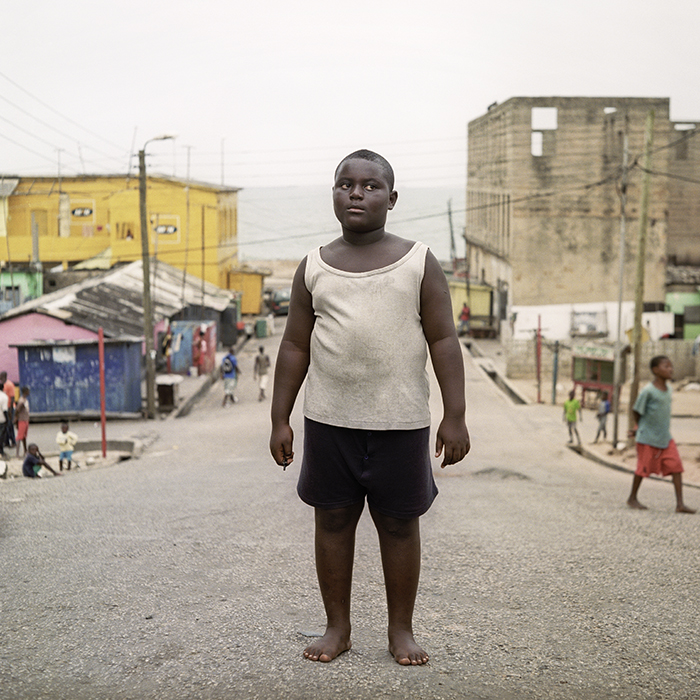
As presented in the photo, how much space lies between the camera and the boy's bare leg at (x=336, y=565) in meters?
3.62

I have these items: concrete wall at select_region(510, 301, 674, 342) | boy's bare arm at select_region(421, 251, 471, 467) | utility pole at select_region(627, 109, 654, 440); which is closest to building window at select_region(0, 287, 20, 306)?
concrete wall at select_region(510, 301, 674, 342)

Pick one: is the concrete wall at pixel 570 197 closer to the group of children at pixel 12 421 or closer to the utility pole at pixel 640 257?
the utility pole at pixel 640 257

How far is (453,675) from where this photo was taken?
3.44 metres

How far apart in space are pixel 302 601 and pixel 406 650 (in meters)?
0.89

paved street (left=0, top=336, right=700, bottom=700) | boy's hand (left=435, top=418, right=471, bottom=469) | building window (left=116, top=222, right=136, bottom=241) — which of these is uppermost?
building window (left=116, top=222, right=136, bottom=241)

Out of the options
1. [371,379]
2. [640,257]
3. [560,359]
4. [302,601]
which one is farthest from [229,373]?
[371,379]

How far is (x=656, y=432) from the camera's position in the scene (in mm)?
8023

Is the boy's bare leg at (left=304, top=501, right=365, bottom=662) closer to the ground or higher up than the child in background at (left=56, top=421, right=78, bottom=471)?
higher up

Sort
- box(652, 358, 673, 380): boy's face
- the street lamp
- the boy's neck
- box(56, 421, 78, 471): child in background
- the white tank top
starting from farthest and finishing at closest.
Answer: the street lamp
box(56, 421, 78, 471): child in background
box(652, 358, 673, 380): boy's face
the boy's neck
the white tank top

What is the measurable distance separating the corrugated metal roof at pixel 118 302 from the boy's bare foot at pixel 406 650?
18.1 m

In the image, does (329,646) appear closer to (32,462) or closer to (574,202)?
(32,462)

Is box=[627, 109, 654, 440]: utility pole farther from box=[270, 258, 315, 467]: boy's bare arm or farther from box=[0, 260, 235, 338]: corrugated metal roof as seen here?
box=[270, 258, 315, 467]: boy's bare arm

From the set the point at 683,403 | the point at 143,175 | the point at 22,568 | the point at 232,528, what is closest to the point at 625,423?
the point at 683,403

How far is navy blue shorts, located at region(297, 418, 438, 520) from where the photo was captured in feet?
11.4
